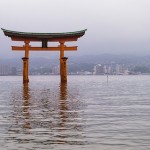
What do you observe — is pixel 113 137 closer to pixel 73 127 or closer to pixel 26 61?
pixel 73 127

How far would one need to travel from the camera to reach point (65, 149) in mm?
6176

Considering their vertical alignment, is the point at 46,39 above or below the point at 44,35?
below

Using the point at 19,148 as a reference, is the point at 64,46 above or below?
above

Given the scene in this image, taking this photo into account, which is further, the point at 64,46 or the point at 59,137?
the point at 64,46

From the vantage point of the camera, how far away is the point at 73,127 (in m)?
8.59

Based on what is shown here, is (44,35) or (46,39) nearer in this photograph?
(44,35)

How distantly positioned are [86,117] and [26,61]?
3065 cm

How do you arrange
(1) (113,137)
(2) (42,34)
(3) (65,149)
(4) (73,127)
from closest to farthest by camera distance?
1. (3) (65,149)
2. (1) (113,137)
3. (4) (73,127)
4. (2) (42,34)

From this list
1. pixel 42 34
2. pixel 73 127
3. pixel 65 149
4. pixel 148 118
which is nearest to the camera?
pixel 65 149

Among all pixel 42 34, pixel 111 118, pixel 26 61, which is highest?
pixel 42 34

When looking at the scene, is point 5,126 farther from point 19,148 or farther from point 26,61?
point 26,61

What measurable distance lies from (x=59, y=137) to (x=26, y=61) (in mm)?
33731

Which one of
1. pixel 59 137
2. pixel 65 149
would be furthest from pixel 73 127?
pixel 65 149

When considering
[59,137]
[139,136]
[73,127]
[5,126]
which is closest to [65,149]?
[59,137]
